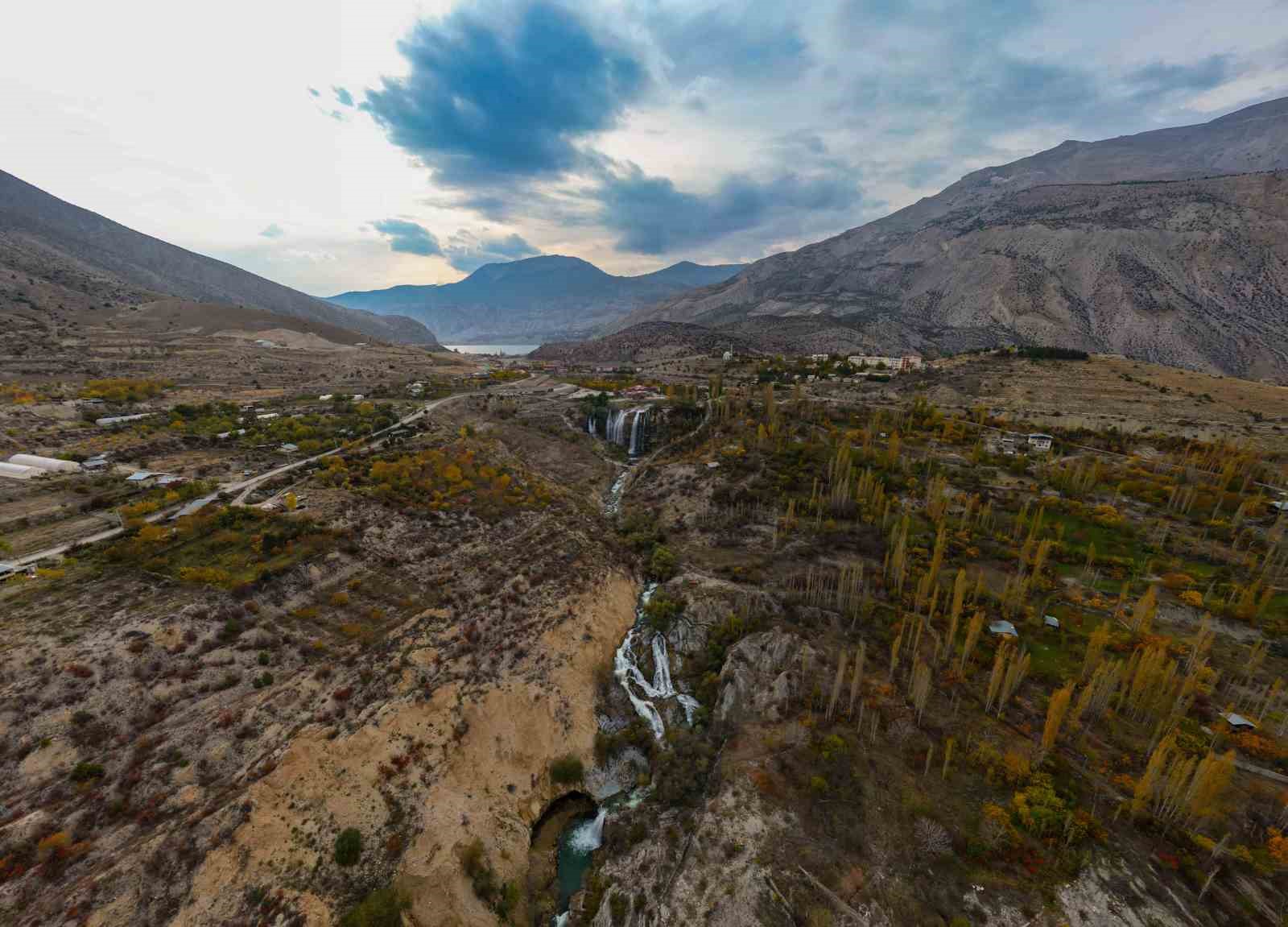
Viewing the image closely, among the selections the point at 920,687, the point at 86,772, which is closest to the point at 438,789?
the point at 86,772

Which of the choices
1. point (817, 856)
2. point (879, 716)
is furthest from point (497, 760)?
point (879, 716)

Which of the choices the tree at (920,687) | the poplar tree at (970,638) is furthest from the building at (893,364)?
the tree at (920,687)

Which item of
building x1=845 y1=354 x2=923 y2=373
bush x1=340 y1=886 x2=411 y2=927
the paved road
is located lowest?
bush x1=340 y1=886 x2=411 y2=927

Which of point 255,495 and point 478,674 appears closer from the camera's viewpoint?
point 478,674

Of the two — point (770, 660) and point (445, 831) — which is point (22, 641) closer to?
point (445, 831)

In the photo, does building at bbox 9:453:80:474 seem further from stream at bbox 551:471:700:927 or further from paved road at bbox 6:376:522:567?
stream at bbox 551:471:700:927

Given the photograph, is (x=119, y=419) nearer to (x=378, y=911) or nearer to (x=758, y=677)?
(x=378, y=911)

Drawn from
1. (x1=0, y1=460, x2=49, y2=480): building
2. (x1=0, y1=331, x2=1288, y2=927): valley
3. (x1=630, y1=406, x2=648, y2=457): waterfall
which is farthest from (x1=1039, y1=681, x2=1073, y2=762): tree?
(x1=0, y1=460, x2=49, y2=480): building
